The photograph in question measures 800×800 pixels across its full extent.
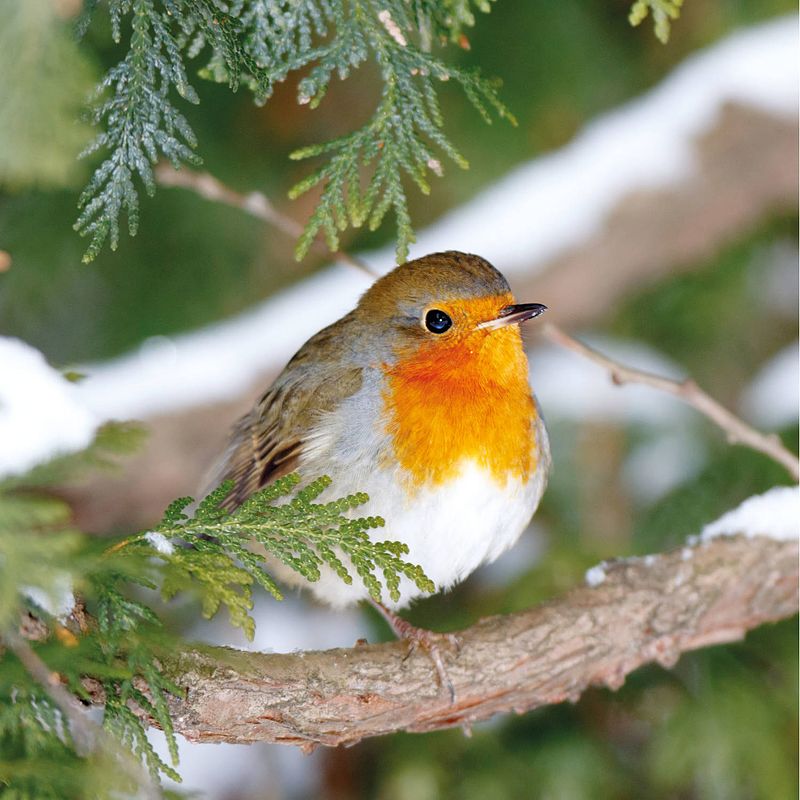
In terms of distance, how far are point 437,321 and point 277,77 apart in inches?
38.1

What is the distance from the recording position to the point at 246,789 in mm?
4953

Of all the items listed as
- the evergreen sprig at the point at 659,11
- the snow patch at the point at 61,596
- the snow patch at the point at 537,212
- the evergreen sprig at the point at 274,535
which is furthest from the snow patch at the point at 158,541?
the snow patch at the point at 537,212

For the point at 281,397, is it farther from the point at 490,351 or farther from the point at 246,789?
the point at 246,789

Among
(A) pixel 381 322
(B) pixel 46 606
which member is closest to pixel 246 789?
(A) pixel 381 322

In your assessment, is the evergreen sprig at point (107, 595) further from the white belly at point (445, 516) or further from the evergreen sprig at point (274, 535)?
the white belly at point (445, 516)

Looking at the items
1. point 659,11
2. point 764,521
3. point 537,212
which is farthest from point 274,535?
point 537,212

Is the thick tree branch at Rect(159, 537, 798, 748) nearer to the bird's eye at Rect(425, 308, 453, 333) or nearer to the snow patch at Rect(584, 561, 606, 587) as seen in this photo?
the snow patch at Rect(584, 561, 606, 587)

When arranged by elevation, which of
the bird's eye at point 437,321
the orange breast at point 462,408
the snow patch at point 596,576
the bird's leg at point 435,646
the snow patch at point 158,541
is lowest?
the snow patch at point 596,576

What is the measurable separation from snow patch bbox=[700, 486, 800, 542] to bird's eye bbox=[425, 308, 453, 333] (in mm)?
1083

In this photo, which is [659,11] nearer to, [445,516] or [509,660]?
[445,516]

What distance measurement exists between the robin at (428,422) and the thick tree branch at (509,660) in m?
0.15

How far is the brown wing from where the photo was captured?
9.70ft

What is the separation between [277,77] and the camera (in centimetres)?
212

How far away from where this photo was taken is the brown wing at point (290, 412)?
9.70 ft
